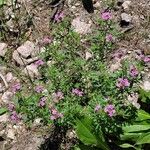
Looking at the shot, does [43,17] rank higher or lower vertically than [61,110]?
higher

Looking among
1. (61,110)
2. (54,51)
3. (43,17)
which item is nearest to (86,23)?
(43,17)

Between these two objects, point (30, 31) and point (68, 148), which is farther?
point (30, 31)

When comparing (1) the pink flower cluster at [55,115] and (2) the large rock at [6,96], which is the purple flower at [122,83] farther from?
(2) the large rock at [6,96]

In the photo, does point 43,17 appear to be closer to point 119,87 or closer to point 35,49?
point 35,49

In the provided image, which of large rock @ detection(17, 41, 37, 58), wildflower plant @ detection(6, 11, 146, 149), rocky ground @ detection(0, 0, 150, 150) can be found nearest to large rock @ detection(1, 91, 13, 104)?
rocky ground @ detection(0, 0, 150, 150)

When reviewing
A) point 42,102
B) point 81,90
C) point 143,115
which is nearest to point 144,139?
point 143,115

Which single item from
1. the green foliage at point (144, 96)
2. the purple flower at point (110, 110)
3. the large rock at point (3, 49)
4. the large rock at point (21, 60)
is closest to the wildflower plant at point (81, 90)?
the purple flower at point (110, 110)

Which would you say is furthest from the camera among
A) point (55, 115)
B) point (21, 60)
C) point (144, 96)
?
point (21, 60)

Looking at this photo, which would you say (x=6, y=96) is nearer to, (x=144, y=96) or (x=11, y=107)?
(x=11, y=107)

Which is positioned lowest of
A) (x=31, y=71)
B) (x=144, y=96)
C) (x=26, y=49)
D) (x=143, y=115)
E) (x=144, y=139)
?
(x=144, y=139)
